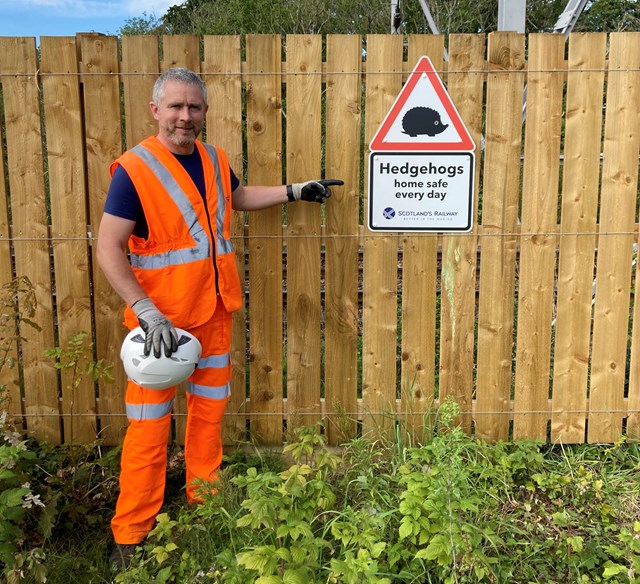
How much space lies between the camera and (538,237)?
4.06m

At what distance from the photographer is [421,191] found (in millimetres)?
Result: 4027

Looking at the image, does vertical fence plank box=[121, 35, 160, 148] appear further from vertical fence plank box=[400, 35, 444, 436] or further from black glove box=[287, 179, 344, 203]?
vertical fence plank box=[400, 35, 444, 436]

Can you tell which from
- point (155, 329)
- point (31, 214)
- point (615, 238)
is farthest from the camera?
point (615, 238)

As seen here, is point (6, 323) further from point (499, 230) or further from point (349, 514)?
point (499, 230)

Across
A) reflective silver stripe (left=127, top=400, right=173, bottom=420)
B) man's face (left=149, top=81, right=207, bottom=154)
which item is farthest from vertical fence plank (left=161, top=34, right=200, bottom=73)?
reflective silver stripe (left=127, top=400, right=173, bottom=420)

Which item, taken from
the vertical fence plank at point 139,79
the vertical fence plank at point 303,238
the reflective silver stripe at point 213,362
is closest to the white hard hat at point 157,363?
the reflective silver stripe at point 213,362

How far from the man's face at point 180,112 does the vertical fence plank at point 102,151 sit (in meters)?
0.76

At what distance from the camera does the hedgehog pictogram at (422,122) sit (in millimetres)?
3922

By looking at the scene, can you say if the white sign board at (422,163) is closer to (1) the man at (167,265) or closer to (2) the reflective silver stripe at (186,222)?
(1) the man at (167,265)

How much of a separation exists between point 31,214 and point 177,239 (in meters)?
1.33

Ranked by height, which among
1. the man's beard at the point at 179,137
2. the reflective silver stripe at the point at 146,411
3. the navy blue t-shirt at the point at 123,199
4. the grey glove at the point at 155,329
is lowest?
the reflective silver stripe at the point at 146,411

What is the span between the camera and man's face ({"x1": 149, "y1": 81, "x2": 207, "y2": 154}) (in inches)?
126

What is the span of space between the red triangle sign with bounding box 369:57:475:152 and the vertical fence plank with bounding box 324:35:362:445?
0.21 m

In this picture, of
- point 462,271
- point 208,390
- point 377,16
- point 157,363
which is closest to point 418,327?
point 462,271
